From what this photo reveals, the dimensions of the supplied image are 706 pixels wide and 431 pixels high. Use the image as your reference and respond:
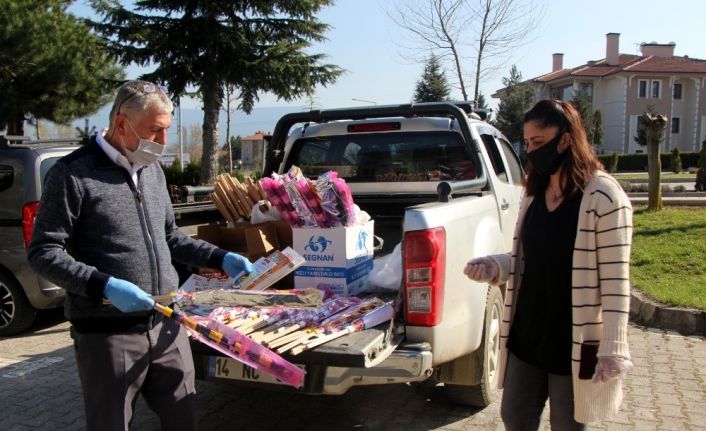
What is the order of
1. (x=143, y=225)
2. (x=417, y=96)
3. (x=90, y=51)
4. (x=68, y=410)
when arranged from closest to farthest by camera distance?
(x=143, y=225) < (x=68, y=410) < (x=90, y=51) < (x=417, y=96)

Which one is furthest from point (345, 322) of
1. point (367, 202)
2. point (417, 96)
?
point (417, 96)

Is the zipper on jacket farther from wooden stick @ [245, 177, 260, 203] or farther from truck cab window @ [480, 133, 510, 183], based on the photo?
truck cab window @ [480, 133, 510, 183]

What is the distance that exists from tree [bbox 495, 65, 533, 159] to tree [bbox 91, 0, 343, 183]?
29022 millimetres

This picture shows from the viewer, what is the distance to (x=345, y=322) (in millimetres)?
3098

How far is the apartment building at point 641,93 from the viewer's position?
166 ft

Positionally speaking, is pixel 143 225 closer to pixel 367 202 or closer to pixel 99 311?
pixel 99 311

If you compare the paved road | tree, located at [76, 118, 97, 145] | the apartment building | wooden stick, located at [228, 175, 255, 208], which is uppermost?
the apartment building

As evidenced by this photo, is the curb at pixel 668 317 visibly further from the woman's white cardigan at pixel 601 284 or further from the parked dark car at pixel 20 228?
the parked dark car at pixel 20 228

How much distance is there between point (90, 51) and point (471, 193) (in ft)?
56.6

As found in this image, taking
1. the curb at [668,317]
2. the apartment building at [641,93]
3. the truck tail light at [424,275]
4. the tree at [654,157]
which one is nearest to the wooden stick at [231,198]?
the truck tail light at [424,275]

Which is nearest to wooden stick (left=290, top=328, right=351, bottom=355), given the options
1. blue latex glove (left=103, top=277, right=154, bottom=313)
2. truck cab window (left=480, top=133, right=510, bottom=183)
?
blue latex glove (left=103, top=277, right=154, bottom=313)

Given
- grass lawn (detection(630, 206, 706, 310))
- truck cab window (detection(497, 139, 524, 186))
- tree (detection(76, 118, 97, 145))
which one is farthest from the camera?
tree (detection(76, 118, 97, 145))

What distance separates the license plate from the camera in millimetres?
3123

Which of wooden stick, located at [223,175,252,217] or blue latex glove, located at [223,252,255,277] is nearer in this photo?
blue latex glove, located at [223,252,255,277]
